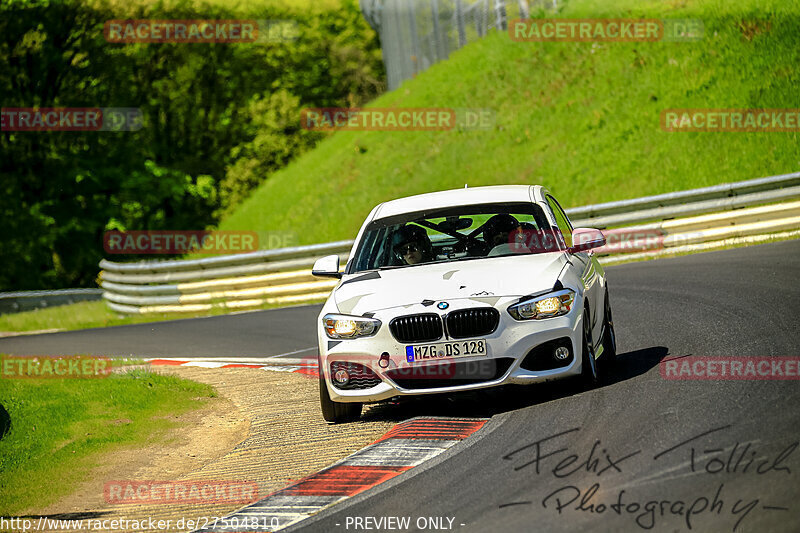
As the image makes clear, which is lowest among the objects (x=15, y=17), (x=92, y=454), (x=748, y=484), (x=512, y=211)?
(x=92, y=454)

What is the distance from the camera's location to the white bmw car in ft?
24.0

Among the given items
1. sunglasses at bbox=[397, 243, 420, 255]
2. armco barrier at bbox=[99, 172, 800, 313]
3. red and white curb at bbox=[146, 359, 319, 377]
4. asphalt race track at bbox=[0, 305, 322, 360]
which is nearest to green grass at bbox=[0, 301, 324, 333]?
armco barrier at bbox=[99, 172, 800, 313]

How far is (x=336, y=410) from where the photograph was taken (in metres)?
8.06

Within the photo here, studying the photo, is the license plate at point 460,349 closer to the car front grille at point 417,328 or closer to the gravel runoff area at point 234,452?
the car front grille at point 417,328

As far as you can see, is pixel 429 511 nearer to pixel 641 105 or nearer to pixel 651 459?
pixel 651 459

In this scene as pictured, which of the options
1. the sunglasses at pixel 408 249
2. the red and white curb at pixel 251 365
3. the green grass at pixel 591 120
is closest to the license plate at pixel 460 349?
the sunglasses at pixel 408 249

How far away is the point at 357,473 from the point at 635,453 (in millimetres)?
1665

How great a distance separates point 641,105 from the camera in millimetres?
24875

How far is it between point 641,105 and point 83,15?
24.4 meters

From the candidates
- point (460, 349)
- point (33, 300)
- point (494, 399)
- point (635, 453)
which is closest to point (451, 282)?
point (460, 349)

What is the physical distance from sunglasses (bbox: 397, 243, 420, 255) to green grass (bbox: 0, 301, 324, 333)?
39.7 feet

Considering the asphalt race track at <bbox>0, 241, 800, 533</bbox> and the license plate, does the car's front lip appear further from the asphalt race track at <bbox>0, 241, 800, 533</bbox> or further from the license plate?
the asphalt race track at <bbox>0, 241, 800, 533</bbox>

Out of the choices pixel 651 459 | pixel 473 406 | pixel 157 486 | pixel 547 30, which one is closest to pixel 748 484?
pixel 651 459

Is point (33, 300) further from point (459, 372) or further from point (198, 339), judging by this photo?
point (459, 372)
